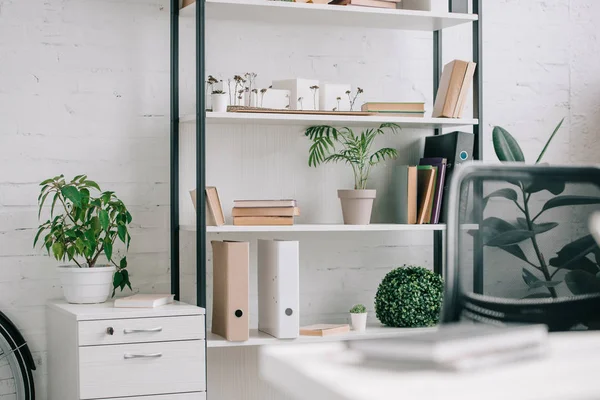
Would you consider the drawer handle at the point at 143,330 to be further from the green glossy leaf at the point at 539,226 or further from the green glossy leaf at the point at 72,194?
the green glossy leaf at the point at 539,226

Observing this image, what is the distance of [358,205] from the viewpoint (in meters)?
2.82

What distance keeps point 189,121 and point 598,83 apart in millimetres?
1833

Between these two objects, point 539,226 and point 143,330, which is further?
point 143,330

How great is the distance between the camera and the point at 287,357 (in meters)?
0.98

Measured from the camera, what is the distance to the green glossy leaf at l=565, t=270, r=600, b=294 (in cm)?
143

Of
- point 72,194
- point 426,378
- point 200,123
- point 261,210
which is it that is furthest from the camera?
point 261,210

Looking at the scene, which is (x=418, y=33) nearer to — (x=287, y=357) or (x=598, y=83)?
(x=598, y=83)

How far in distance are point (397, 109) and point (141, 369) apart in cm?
126

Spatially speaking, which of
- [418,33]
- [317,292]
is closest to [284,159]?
[317,292]

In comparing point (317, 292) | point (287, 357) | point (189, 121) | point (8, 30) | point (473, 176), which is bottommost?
point (317, 292)

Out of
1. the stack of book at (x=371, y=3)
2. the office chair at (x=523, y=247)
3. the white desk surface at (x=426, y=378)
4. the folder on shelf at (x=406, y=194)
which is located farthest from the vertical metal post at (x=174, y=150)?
the white desk surface at (x=426, y=378)

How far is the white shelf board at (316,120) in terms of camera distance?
2.63m

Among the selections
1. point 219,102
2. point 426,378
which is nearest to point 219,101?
point 219,102

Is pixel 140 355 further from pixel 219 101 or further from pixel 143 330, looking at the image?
pixel 219 101
